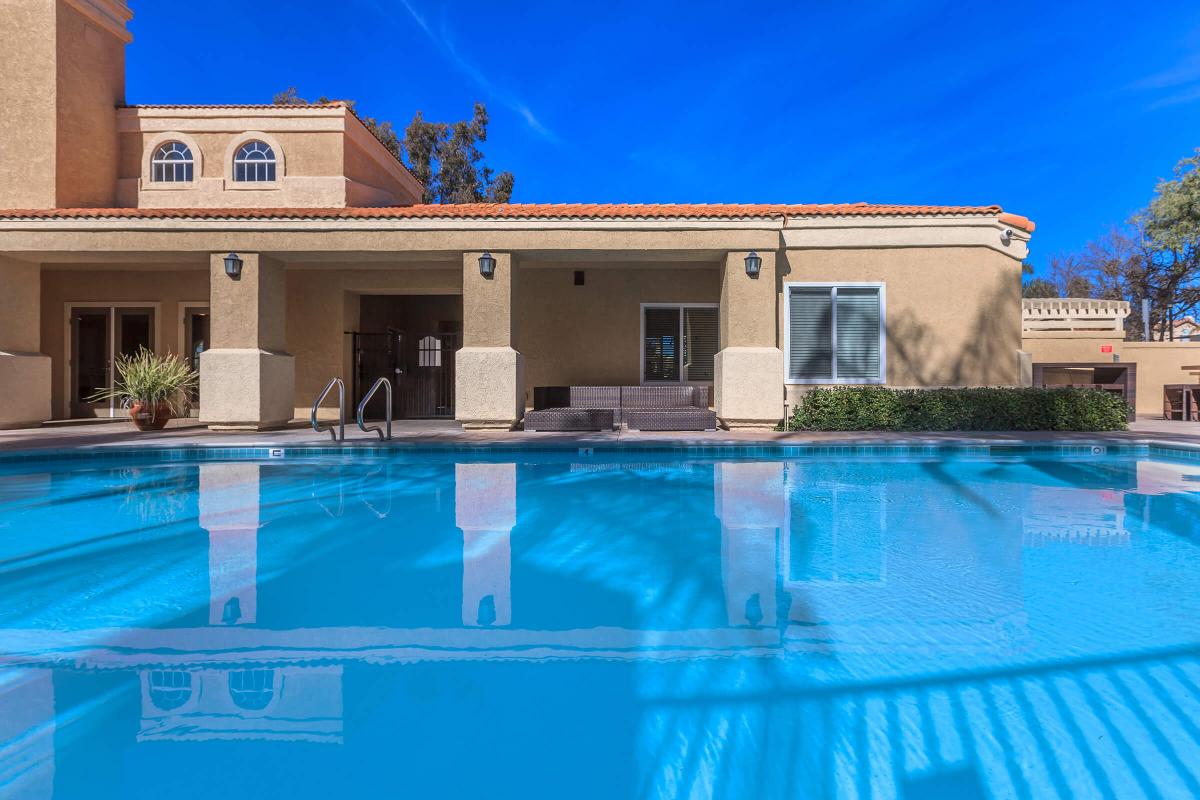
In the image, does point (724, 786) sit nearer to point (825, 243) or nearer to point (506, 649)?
point (506, 649)

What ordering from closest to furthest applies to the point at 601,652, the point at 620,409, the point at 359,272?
the point at 601,652
the point at 620,409
the point at 359,272

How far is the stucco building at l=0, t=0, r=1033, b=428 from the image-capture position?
11.9m

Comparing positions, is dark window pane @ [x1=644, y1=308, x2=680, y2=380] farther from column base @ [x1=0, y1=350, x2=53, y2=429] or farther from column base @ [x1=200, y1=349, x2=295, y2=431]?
column base @ [x1=0, y1=350, x2=53, y2=429]

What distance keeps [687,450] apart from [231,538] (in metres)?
6.44

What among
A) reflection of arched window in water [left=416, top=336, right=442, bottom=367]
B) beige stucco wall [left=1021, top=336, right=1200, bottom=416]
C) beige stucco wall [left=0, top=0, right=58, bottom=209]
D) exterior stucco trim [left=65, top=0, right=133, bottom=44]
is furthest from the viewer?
beige stucco wall [left=1021, top=336, right=1200, bottom=416]

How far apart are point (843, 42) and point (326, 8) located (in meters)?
26.2

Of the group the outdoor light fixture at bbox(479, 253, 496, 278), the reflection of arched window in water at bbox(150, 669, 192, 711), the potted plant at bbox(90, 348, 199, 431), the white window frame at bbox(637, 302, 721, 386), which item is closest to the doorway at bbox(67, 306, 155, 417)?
the potted plant at bbox(90, 348, 199, 431)

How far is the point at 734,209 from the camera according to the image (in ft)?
43.5

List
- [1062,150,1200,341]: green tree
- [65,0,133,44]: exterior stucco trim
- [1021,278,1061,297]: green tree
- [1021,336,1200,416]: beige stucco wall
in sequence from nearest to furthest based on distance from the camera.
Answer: [65,0,133,44]: exterior stucco trim → [1021,336,1200,416]: beige stucco wall → [1062,150,1200,341]: green tree → [1021,278,1061,297]: green tree

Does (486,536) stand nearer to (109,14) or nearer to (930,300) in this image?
(930,300)

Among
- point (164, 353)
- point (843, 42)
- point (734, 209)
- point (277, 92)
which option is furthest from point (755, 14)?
point (164, 353)

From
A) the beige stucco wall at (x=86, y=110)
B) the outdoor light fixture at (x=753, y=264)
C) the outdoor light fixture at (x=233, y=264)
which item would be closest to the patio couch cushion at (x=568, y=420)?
the outdoor light fixture at (x=753, y=264)

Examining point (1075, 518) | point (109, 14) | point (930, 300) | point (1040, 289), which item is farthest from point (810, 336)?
point (1040, 289)

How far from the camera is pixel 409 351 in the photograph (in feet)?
58.1
